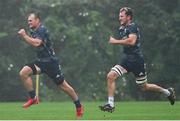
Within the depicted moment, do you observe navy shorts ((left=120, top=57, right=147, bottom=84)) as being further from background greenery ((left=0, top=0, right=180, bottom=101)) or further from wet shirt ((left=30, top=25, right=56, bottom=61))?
background greenery ((left=0, top=0, right=180, bottom=101))

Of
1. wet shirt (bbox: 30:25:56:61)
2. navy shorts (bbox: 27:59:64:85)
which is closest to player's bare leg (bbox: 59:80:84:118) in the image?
navy shorts (bbox: 27:59:64:85)

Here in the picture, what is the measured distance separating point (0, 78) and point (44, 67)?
86.3 ft

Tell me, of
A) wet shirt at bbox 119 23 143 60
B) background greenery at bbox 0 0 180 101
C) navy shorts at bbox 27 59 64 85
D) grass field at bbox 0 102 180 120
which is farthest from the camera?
background greenery at bbox 0 0 180 101

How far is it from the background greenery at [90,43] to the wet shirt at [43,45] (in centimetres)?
2569

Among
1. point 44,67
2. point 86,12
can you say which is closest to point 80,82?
point 86,12

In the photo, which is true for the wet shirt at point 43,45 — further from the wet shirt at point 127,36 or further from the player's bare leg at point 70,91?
the wet shirt at point 127,36

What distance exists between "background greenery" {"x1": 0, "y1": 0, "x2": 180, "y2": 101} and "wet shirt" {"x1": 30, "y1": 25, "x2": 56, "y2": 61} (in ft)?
84.3

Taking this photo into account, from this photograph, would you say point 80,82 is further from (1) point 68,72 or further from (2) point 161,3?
(2) point 161,3

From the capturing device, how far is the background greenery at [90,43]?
4081 cm

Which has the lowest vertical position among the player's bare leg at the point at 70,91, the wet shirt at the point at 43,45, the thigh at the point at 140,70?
the player's bare leg at the point at 70,91

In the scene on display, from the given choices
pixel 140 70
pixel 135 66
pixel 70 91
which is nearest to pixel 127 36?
pixel 135 66

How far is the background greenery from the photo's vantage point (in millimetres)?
40812

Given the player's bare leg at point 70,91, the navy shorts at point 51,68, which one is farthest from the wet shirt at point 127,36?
the navy shorts at point 51,68

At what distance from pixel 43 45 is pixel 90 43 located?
2733 cm
